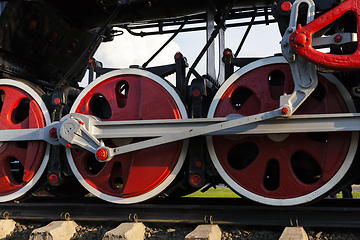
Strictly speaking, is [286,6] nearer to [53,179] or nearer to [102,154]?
[102,154]

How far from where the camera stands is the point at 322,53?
2.61 m

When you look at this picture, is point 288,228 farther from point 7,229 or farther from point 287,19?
point 7,229

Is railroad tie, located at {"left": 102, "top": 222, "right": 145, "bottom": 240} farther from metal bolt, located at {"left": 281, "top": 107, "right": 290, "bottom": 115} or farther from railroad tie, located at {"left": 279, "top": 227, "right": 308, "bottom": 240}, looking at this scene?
metal bolt, located at {"left": 281, "top": 107, "right": 290, "bottom": 115}

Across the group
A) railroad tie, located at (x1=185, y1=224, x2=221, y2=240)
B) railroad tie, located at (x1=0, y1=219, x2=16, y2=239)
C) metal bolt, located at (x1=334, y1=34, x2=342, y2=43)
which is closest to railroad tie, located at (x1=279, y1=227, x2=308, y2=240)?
railroad tie, located at (x1=185, y1=224, x2=221, y2=240)

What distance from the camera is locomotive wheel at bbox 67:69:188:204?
10.5 feet

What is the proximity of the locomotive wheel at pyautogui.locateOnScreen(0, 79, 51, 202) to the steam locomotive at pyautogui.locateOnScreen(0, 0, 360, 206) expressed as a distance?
0.01m

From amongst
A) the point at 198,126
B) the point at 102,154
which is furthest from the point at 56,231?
the point at 198,126

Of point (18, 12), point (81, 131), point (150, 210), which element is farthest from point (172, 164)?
point (18, 12)

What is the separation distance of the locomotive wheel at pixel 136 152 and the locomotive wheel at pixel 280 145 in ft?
1.31

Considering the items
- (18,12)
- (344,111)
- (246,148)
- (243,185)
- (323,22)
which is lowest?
(243,185)

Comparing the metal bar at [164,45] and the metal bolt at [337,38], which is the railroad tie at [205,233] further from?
the metal bar at [164,45]

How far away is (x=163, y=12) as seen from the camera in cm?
401

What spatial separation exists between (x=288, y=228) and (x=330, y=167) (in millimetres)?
575

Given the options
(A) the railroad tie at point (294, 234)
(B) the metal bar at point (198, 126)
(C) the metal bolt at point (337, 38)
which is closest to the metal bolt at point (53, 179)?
(B) the metal bar at point (198, 126)
